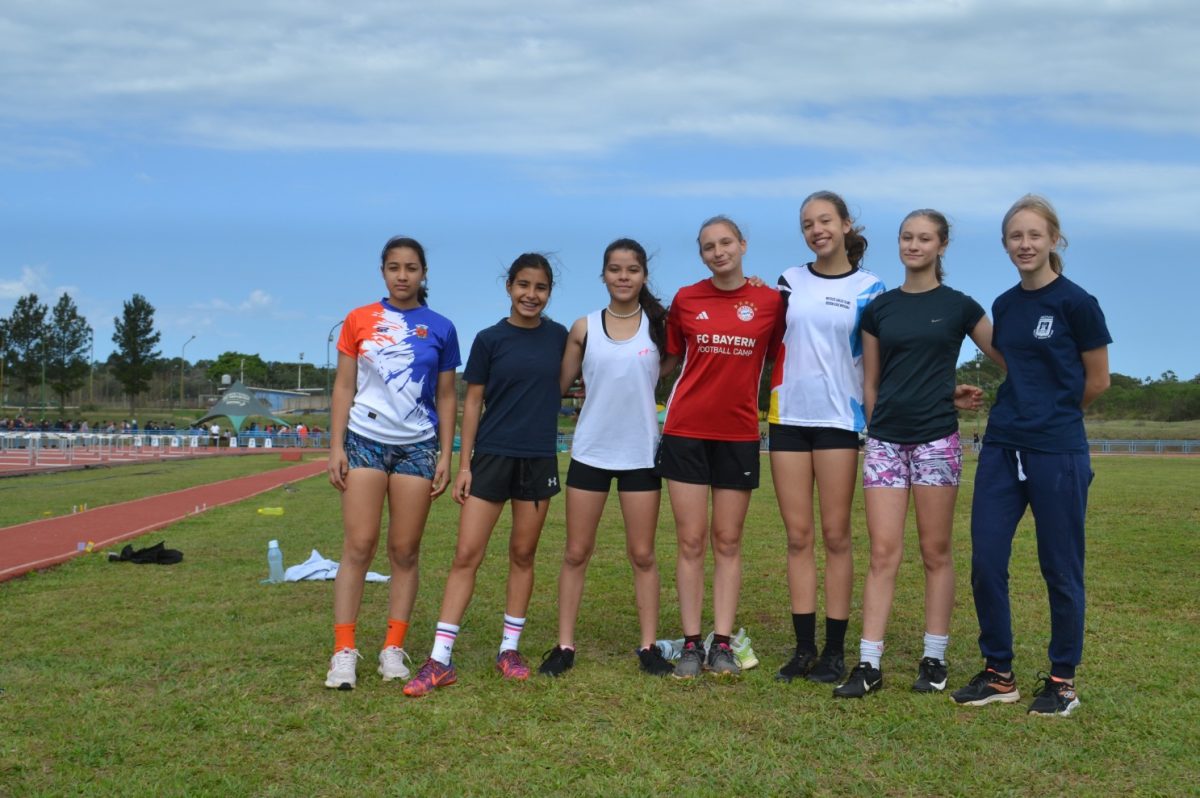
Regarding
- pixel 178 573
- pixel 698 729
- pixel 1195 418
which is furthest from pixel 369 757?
pixel 1195 418

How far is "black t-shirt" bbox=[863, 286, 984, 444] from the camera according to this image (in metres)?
4.56

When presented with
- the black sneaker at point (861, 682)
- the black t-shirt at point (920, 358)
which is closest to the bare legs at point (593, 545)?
the black sneaker at point (861, 682)

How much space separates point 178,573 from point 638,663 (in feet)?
15.7

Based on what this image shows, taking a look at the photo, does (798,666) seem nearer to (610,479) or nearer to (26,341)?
(610,479)

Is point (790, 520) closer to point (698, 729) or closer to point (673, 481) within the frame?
point (673, 481)

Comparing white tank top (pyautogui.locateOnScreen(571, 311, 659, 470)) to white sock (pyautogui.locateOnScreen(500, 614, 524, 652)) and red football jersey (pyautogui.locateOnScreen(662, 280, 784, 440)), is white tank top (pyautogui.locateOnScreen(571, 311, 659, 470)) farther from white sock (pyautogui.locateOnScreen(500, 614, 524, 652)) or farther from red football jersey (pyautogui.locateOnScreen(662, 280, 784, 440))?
white sock (pyautogui.locateOnScreen(500, 614, 524, 652))

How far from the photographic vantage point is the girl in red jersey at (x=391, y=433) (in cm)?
483

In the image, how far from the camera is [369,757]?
365cm

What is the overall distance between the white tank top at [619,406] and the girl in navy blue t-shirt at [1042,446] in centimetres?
156

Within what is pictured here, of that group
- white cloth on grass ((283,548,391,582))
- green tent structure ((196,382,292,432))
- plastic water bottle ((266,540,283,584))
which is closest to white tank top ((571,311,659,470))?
white cloth on grass ((283,548,391,582))

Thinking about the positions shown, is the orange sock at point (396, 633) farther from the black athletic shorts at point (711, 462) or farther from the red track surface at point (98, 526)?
the red track surface at point (98, 526)

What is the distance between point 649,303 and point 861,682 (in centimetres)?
200

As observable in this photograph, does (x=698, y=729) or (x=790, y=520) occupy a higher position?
(x=790, y=520)

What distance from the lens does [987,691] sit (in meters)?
4.40
